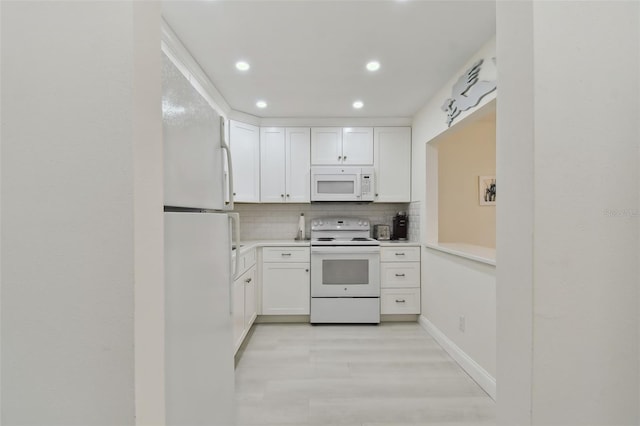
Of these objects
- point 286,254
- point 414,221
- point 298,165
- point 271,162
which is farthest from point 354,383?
point 271,162

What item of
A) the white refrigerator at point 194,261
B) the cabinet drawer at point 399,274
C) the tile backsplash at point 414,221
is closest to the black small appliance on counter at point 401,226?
the tile backsplash at point 414,221

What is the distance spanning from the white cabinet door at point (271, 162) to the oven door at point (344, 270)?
0.89 metres

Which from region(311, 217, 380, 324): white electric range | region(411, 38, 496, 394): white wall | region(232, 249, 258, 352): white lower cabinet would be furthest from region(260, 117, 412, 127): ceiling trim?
region(232, 249, 258, 352): white lower cabinet

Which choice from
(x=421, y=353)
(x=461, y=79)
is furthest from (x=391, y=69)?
(x=421, y=353)

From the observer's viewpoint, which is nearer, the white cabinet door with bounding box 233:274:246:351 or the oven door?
the white cabinet door with bounding box 233:274:246:351

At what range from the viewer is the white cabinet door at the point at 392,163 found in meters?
3.32

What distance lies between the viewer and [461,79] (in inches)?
83.3

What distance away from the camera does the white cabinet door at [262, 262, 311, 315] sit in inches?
119

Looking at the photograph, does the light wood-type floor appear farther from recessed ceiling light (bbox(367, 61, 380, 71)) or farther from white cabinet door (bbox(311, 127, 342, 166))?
recessed ceiling light (bbox(367, 61, 380, 71))

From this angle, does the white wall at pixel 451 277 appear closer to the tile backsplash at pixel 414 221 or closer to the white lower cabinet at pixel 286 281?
the tile backsplash at pixel 414 221
